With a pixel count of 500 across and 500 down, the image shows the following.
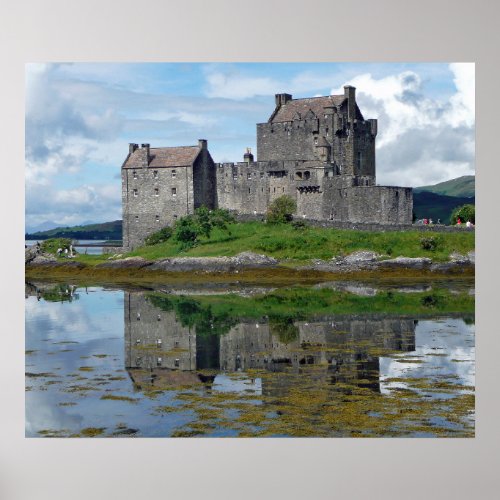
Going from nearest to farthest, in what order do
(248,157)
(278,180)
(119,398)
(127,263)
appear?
(119,398)
(127,263)
(248,157)
(278,180)

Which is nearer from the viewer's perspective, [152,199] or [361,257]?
[361,257]

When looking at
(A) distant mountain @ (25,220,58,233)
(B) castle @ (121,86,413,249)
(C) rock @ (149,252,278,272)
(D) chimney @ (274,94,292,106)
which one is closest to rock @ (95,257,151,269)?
(C) rock @ (149,252,278,272)

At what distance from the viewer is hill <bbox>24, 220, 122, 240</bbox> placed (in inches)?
477

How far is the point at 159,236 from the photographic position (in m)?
15.4

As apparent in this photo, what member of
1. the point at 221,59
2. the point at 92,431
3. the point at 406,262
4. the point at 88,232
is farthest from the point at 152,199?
the point at 92,431

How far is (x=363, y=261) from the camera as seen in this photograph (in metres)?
14.9

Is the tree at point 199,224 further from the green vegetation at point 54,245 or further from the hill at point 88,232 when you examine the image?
the green vegetation at point 54,245

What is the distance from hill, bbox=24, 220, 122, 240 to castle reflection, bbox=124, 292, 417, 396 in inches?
42.3

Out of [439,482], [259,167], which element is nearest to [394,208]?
[259,167]

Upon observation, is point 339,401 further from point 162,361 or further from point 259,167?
point 259,167

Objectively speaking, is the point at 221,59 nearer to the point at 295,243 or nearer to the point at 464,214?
the point at 464,214

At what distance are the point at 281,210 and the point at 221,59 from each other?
759 centimetres

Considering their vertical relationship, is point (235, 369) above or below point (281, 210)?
below

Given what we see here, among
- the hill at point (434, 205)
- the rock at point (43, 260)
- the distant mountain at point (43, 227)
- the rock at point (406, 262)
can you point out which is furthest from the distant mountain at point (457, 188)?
the rock at point (43, 260)
